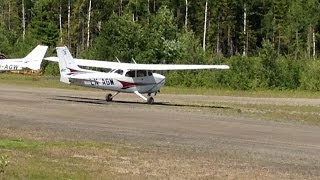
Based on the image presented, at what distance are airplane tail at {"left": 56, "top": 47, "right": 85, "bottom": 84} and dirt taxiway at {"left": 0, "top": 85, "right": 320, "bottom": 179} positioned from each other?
1346mm

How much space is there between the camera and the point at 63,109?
31875 mm

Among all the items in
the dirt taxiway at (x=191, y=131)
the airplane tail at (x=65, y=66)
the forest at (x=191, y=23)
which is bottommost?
the dirt taxiway at (x=191, y=131)

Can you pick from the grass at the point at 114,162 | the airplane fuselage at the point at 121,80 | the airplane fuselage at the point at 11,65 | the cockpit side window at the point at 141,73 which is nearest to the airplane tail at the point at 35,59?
the airplane fuselage at the point at 11,65

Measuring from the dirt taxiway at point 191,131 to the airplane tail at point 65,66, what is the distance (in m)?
1.35

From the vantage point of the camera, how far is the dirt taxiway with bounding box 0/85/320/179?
665 inches

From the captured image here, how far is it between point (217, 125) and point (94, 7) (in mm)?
82651

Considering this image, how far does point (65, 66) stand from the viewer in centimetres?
3978

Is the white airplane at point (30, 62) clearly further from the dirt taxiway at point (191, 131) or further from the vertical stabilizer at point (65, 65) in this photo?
the dirt taxiway at point (191, 131)

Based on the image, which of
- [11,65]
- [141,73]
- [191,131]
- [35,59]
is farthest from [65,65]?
[11,65]

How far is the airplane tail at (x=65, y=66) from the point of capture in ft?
129

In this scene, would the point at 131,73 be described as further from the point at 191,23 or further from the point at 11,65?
the point at 191,23

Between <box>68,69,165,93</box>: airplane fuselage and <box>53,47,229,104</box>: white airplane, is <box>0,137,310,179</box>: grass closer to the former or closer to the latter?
<box>68,69,165,93</box>: airplane fuselage

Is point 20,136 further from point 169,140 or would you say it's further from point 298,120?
point 298,120

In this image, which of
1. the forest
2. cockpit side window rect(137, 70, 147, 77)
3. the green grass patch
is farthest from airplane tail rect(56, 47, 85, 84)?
the forest
